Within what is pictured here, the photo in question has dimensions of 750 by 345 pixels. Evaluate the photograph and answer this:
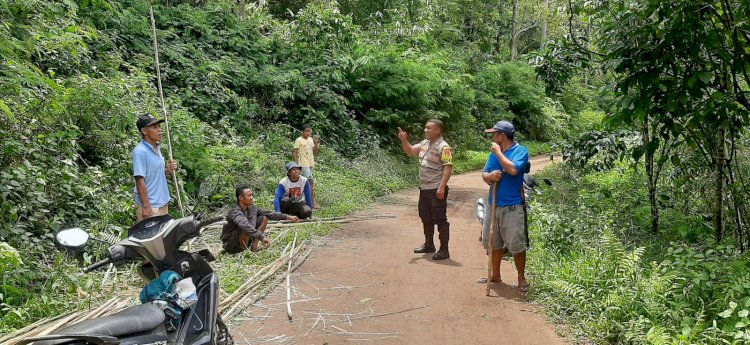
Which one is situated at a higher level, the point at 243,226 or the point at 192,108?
the point at 192,108

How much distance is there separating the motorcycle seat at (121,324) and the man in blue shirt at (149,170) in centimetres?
304

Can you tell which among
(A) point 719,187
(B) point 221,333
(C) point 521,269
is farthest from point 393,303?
(A) point 719,187

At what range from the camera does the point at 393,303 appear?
5.89 meters

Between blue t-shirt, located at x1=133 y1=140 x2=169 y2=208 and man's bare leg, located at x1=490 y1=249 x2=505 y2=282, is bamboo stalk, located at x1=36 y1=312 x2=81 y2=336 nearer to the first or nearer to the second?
blue t-shirt, located at x1=133 y1=140 x2=169 y2=208

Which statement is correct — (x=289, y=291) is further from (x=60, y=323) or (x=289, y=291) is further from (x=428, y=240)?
(x=428, y=240)

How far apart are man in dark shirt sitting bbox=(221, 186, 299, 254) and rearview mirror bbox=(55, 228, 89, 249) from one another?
155 inches

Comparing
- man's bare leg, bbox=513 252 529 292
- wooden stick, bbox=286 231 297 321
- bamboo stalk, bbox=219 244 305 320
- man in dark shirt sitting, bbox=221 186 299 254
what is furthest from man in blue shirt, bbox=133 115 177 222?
man's bare leg, bbox=513 252 529 292

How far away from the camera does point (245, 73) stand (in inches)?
606

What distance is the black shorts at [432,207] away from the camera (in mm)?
7473

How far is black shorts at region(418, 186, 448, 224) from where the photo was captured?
7.47m

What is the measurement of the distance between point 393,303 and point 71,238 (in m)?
3.57

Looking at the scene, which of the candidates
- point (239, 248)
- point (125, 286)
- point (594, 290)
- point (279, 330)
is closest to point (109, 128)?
point (239, 248)

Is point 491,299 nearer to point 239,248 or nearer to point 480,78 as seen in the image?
point 239,248

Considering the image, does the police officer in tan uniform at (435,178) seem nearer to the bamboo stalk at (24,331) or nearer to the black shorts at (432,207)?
the black shorts at (432,207)
